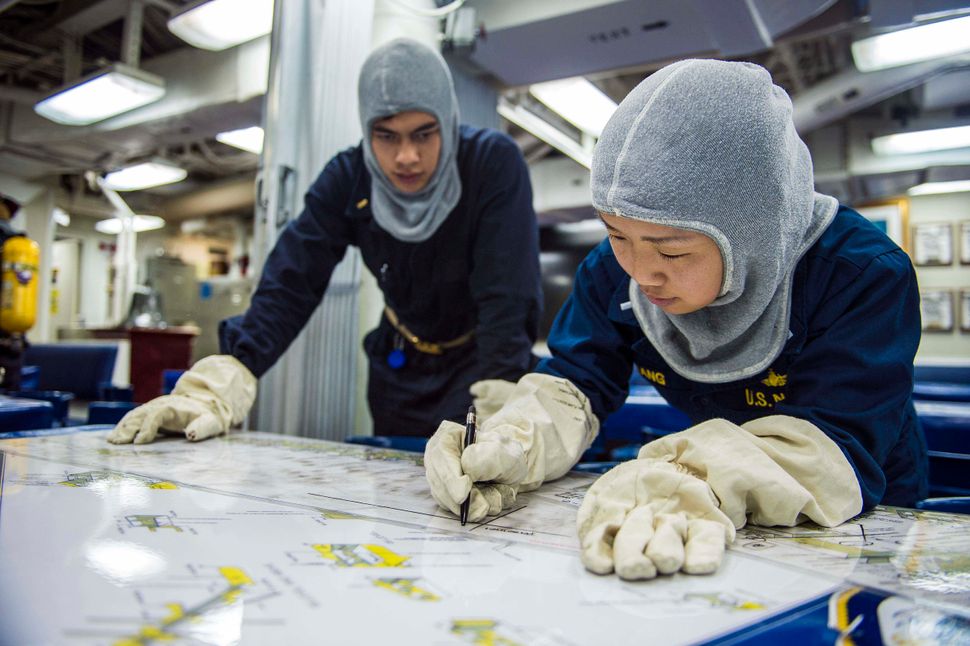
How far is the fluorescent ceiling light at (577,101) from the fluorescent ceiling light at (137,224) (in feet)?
Answer: 18.8

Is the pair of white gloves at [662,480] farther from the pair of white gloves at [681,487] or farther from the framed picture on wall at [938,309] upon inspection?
the framed picture on wall at [938,309]

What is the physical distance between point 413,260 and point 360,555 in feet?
3.17

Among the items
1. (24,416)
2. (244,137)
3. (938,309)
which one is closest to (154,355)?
(244,137)

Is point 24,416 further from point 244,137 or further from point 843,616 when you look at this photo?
point 244,137

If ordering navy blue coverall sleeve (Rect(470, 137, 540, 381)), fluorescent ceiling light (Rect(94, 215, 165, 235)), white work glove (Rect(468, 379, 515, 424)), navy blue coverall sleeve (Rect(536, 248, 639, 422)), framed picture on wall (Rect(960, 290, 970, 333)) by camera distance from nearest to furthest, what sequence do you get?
navy blue coverall sleeve (Rect(536, 248, 639, 422)), white work glove (Rect(468, 379, 515, 424)), navy blue coverall sleeve (Rect(470, 137, 540, 381)), framed picture on wall (Rect(960, 290, 970, 333)), fluorescent ceiling light (Rect(94, 215, 165, 235))

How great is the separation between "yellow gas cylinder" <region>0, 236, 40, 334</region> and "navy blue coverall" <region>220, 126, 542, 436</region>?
2.72 meters

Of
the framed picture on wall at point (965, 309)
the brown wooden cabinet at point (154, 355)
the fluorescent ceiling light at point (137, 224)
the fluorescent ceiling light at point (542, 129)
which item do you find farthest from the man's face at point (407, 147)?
the fluorescent ceiling light at point (137, 224)

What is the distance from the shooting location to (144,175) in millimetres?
6301

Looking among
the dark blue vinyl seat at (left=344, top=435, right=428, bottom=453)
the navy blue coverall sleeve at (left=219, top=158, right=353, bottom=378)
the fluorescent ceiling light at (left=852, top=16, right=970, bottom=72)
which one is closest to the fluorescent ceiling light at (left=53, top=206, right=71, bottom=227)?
the navy blue coverall sleeve at (left=219, top=158, right=353, bottom=378)

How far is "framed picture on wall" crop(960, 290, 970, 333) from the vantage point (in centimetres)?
518

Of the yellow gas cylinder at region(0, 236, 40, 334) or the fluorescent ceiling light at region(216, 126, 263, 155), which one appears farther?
the fluorescent ceiling light at region(216, 126, 263, 155)

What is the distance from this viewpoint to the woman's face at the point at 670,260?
76cm

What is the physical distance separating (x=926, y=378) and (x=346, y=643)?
10.1 feet

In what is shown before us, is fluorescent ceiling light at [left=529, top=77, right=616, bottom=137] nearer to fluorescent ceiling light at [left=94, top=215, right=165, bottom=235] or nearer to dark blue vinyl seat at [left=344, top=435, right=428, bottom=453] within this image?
A: dark blue vinyl seat at [left=344, top=435, right=428, bottom=453]
